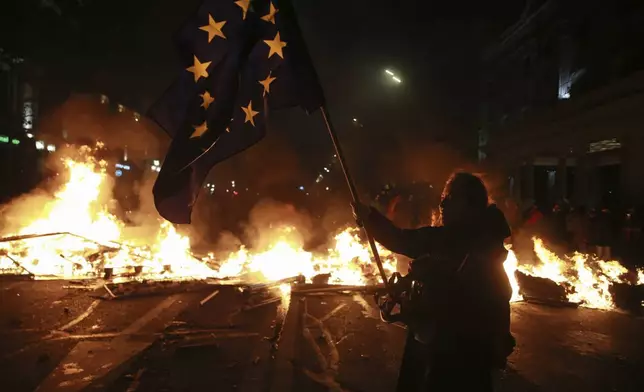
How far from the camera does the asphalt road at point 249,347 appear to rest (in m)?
5.53

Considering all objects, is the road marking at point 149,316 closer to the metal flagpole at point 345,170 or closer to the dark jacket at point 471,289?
the metal flagpole at point 345,170

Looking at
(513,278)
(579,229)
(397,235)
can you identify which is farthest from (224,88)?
(579,229)

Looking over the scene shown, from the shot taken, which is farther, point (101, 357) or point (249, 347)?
point (249, 347)

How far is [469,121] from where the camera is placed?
33469mm

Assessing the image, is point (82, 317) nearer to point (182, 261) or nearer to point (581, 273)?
point (182, 261)

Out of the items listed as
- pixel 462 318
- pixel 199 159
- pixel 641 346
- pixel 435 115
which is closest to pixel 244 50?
pixel 199 159

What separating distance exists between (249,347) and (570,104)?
1884cm

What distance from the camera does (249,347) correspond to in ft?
22.0

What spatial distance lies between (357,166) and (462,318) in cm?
3489

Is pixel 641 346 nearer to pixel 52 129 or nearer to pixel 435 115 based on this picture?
pixel 435 115

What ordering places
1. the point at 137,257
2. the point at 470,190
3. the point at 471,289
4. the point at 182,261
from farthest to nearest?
the point at 182,261 < the point at 137,257 < the point at 470,190 < the point at 471,289

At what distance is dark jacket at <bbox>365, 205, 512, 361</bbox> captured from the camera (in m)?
2.62

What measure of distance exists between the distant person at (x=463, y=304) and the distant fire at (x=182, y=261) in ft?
21.8

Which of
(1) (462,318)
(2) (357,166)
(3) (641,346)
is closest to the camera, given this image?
(1) (462,318)
